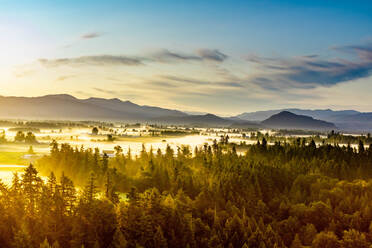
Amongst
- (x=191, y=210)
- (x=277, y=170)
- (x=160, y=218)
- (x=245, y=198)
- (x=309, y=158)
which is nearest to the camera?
(x=160, y=218)

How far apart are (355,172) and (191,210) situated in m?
103

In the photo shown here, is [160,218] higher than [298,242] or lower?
higher

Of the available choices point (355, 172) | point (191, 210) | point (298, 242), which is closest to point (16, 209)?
point (191, 210)

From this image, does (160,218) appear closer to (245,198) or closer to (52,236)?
(52,236)

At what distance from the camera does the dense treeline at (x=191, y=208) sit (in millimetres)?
74688

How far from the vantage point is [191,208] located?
10012cm

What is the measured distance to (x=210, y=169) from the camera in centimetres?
15188

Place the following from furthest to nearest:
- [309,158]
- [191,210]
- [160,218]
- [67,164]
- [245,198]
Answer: [309,158] → [67,164] → [245,198] → [191,210] → [160,218]

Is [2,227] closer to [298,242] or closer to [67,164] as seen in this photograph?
[298,242]

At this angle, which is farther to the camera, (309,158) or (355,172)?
(309,158)

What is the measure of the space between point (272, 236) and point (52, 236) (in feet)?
160

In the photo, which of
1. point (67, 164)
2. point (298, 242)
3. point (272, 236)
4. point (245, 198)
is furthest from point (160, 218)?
point (67, 164)

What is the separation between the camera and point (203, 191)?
119 metres

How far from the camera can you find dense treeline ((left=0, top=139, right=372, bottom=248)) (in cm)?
7469
